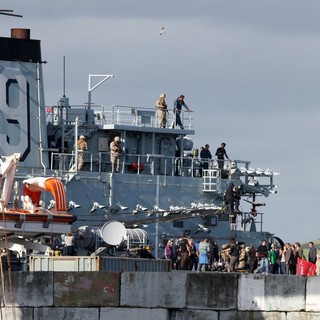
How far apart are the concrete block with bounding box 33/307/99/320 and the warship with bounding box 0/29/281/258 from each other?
14.3 meters

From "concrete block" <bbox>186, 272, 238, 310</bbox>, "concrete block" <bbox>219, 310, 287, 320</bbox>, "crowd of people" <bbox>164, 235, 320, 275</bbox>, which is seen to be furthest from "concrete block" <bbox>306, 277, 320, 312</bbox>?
"crowd of people" <bbox>164, 235, 320, 275</bbox>

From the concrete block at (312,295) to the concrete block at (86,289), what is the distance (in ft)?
13.0

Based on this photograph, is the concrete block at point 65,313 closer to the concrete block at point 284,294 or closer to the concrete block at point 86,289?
the concrete block at point 86,289

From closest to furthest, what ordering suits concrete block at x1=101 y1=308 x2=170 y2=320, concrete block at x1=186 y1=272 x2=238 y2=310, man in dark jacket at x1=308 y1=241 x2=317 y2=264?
1. concrete block at x1=101 y1=308 x2=170 y2=320
2. concrete block at x1=186 y1=272 x2=238 y2=310
3. man in dark jacket at x1=308 y1=241 x2=317 y2=264

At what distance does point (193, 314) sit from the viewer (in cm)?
3394

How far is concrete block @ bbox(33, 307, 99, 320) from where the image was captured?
33.0 meters

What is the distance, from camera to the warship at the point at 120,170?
49.9 metres

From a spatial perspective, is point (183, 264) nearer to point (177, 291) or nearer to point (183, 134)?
point (177, 291)

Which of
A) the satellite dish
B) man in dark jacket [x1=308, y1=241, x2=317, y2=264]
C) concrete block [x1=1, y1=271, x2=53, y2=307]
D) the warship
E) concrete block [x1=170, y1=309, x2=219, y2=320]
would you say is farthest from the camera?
the warship

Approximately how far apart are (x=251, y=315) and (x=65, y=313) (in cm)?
384

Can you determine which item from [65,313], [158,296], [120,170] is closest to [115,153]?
[120,170]

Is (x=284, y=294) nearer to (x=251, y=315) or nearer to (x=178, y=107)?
(x=251, y=315)

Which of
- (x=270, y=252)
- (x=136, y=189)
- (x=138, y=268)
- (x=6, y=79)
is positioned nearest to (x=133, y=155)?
(x=136, y=189)

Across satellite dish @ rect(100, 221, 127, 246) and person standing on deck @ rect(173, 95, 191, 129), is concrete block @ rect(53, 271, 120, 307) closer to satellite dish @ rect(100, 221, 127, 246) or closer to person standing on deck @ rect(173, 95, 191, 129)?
satellite dish @ rect(100, 221, 127, 246)
